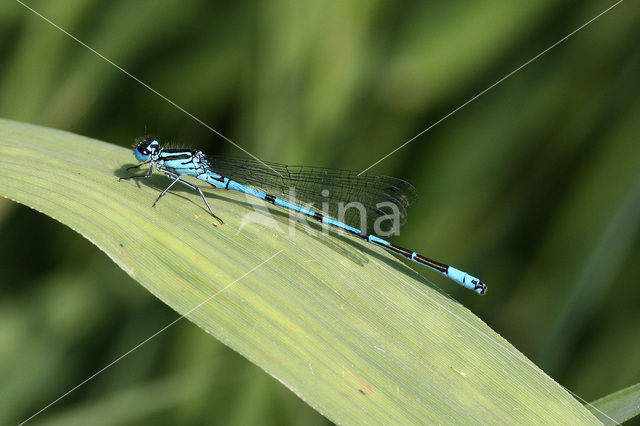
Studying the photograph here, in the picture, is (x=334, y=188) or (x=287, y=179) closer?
(x=287, y=179)

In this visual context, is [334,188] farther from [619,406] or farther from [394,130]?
[619,406]

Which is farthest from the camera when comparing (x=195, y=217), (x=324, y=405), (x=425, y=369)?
(x=195, y=217)

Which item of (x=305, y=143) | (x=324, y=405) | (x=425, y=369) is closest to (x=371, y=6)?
(x=305, y=143)

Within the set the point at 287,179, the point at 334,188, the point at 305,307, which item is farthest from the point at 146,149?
the point at 305,307

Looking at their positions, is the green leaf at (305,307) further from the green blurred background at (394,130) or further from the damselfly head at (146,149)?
the green blurred background at (394,130)

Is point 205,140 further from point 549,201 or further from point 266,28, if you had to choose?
point 549,201

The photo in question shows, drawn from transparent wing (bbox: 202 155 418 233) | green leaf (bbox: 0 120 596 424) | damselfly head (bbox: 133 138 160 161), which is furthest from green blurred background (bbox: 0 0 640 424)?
green leaf (bbox: 0 120 596 424)

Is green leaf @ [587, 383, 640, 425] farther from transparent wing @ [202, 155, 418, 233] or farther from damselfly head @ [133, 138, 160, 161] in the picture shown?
damselfly head @ [133, 138, 160, 161]
